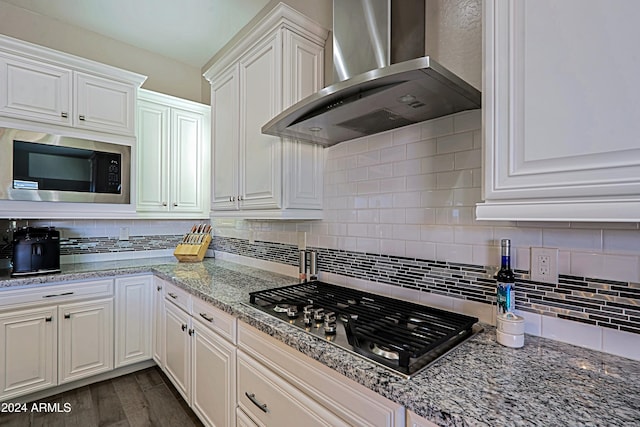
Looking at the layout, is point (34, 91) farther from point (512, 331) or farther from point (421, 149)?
point (512, 331)

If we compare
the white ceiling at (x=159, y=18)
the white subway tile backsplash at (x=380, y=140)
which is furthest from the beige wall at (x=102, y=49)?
the white subway tile backsplash at (x=380, y=140)

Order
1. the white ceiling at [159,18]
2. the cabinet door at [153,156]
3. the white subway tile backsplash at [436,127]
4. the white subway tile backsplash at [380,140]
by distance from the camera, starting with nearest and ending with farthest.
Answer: the white subway tile backsplash at [436,127], the white subway tile backsplash at [380,140], the white ceiling at [159,18], the cabinet door at [153,156]

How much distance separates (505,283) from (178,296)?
1.94m

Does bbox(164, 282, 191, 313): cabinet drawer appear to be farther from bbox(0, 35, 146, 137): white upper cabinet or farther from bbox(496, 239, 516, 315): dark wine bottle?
bbox(496, 239, 516, 315): dark wine bottle

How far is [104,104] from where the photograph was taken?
2365 mm

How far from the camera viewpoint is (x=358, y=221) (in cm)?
172

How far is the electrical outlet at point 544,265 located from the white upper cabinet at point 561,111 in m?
0.36

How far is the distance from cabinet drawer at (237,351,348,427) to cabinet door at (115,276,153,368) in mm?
1424

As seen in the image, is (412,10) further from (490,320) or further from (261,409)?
(261,409)

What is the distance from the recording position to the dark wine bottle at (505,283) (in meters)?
1.06

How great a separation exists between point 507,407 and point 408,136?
112 cm

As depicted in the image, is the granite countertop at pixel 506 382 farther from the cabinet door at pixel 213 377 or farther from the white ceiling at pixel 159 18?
the white ceiling at pixel 159 18

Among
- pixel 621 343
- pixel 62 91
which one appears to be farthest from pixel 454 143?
pixel 62 91

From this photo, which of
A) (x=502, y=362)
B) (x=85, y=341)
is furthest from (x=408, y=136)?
→ (x=85, y=341)
